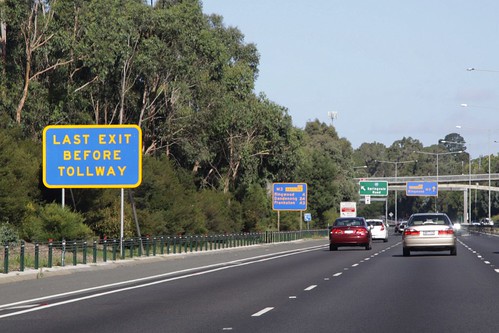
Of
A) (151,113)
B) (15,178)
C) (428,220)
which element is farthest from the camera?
(151,113)

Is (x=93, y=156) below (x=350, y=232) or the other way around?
the other way around

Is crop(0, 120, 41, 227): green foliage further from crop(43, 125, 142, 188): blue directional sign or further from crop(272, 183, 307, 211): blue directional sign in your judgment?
crop(272, 183, 307, 211): blue directional sign

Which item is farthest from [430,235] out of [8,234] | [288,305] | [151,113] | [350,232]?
[151,113]

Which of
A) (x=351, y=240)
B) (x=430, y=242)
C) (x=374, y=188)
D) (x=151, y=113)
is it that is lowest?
(x=351, y=240)

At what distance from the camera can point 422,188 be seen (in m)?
138

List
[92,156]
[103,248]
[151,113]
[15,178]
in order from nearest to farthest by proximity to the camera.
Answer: [103,248] → [92,156] → [15,178] → [151,113]

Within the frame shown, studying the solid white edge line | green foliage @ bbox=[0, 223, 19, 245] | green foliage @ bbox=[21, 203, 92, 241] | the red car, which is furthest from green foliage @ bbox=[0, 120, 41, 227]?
the solid white edge line

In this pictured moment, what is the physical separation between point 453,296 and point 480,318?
5.12 m

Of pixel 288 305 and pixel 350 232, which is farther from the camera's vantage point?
pixel 350 232

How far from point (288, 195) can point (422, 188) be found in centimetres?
5221

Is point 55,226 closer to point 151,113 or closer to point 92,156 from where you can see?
point 92,156

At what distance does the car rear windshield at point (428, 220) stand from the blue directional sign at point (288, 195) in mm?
43266

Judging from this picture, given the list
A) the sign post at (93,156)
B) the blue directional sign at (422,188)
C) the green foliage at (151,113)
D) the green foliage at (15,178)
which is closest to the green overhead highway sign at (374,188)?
the blue directional sign at (422,188)

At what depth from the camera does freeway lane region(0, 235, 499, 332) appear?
16203 millimetres
